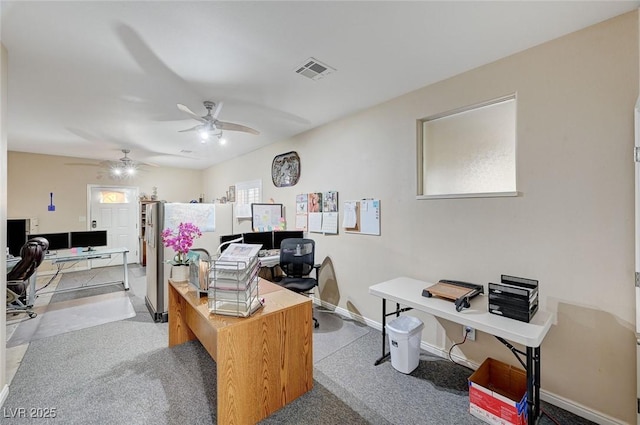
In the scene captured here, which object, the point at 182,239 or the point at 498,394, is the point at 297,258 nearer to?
the point at 182,239

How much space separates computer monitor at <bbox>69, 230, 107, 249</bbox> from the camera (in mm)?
4637

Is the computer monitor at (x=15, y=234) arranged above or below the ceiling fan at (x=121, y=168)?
below

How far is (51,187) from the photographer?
224 inches

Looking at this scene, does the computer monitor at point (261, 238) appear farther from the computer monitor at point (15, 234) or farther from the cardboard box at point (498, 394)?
the computer monitor at point (15, 234)

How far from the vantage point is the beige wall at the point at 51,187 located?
5.34 meters

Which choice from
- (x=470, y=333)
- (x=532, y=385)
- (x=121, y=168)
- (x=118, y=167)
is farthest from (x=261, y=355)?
(x=118, y=167)

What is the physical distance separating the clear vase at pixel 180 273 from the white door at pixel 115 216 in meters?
5.34

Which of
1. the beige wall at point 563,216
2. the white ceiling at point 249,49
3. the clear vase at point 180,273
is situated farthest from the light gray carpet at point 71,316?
the beige wall at point 563,216

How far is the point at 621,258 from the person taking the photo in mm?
1681

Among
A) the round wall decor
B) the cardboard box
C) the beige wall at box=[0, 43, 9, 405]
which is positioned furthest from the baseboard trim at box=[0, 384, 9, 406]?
the round wall decor

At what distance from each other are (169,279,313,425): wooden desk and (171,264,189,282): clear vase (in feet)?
0.93

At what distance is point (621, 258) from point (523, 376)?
3.36 ft

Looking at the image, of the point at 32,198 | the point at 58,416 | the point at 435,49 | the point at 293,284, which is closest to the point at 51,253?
the point at 32,198

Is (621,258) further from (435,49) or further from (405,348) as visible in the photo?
(435,49)
